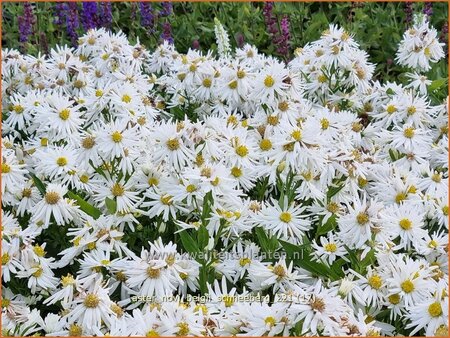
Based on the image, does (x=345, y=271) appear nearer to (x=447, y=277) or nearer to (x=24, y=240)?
(x=447, y=277)

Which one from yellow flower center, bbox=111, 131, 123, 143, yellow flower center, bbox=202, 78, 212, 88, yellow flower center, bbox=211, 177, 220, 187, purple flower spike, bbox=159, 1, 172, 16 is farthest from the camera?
purple flower spike, bbox=159, 1, 172, 16

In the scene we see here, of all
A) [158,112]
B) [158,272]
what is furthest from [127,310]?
[158,112]

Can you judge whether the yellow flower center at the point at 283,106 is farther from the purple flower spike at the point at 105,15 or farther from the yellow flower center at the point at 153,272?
the purple flower spike at the point at 105,15

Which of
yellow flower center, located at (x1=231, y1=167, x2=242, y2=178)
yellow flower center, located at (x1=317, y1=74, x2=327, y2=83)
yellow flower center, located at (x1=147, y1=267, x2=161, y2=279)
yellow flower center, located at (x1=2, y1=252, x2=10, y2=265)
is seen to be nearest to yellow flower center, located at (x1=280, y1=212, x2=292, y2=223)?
yellow flower center, located at (x1=231, y1=167, x2=242, y2=178)

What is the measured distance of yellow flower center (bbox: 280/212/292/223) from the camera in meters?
2.29

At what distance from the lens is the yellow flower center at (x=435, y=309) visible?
1968mm

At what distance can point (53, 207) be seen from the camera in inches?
92.5

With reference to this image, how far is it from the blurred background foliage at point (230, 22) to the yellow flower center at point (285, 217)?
1.85 meters

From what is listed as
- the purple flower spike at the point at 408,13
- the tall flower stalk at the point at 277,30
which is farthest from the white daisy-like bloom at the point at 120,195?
the purple flower spike at the point at 408,13

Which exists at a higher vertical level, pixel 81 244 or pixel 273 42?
Answer: pixel 273 42

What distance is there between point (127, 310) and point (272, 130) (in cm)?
81

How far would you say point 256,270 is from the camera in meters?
2.16

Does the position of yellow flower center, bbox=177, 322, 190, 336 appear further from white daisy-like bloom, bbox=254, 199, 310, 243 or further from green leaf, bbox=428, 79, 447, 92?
green leaf, bbox=428, 79, 447, 92

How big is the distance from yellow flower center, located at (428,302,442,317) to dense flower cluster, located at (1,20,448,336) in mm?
18
